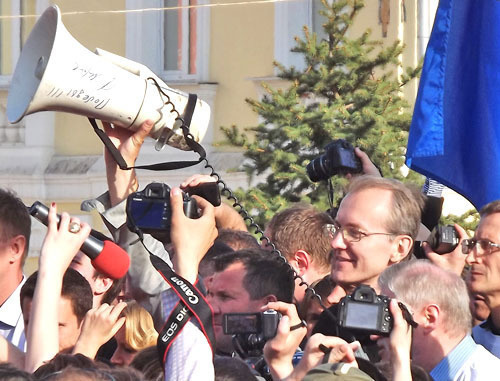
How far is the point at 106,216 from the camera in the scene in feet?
17.8

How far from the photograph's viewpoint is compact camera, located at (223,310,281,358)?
4.63 m

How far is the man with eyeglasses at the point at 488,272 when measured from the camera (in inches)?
215

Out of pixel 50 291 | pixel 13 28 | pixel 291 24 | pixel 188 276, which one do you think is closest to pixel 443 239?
pixel 188 276

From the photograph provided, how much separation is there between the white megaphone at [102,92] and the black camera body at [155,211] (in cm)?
65

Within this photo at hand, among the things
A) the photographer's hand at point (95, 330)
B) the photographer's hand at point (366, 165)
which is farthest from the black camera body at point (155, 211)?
the photographer's hand at point (366, 165)

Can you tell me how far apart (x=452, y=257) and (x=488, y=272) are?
32 cm

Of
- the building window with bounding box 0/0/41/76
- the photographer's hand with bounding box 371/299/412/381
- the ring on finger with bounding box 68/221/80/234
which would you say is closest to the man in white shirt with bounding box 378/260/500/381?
the photographer's hand with bounding box 371/299/412/381

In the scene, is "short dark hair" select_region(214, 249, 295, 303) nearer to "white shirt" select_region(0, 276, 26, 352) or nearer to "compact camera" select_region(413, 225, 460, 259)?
"compact camera" select_region(413, 225, 460, 259)

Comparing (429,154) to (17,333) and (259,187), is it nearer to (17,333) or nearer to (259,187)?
(17,333)

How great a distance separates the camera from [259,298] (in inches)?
220

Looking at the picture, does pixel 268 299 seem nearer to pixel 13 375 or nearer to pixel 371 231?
pixel 371 231

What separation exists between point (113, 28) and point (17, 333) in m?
10.3

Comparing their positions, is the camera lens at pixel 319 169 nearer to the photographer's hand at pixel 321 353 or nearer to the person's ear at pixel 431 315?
the person's ear at pixel 431 315

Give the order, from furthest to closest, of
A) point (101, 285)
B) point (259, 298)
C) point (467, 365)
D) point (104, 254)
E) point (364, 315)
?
point (101, 285) → point (259, 298) → point (104, 254) → point (467, 365) → point (364, 315)
